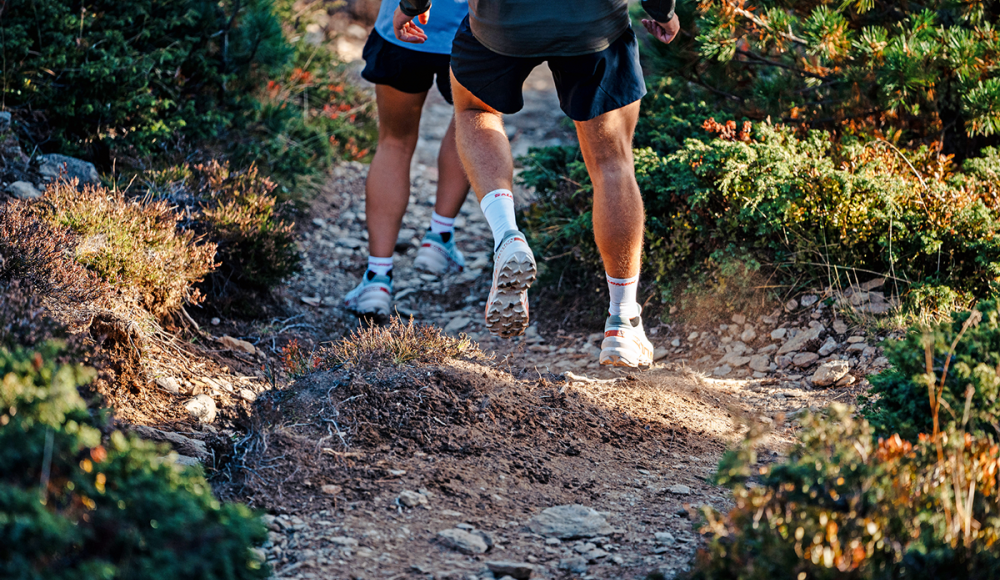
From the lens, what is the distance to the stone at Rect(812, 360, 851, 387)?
11.1 ft

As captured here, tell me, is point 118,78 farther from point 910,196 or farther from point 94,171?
point 910,196

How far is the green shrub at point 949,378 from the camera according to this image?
6.31 ft

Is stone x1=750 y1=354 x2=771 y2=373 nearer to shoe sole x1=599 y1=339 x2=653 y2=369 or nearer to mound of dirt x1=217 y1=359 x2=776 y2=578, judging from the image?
mound of dirt x1=217 y1=359 x2=776 y2=578

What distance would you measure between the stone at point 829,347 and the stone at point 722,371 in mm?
401

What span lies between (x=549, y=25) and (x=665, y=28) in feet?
1.93

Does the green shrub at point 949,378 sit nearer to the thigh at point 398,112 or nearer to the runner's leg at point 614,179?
the runner's leg at point 614,179

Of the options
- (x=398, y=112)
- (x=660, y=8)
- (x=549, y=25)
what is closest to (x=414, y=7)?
(x=549, y=25)

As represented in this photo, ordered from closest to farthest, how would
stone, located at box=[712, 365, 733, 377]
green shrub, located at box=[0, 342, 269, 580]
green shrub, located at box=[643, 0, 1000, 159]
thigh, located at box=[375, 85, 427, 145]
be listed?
green shrub, located at box=[0, 342, 269, 580] → stone, located at box=[712, 365, 733, 377] → green shrub, located at box=[643, 0, 1000, 159] → thigh, located at box=[375, 85, 427, 145]

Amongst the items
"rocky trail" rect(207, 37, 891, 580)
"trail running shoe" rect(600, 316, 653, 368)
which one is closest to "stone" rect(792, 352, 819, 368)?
"rocky trail" rect(207, 37, 891, 580)

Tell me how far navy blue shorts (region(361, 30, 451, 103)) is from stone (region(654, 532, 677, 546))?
8.24ft

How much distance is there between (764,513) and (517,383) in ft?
4.52

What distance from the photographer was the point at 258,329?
3893 millimetres

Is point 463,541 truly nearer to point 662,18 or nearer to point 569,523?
point 569,523

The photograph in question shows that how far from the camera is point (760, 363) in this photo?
367cm
